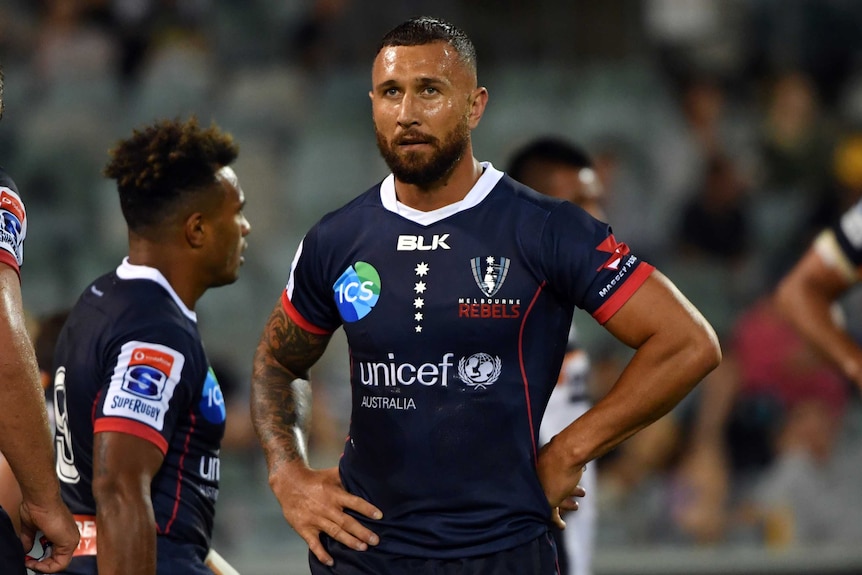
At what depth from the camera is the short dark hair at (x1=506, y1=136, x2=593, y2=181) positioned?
579cm

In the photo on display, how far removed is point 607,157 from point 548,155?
15.2 ft

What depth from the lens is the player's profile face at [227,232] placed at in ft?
14.5

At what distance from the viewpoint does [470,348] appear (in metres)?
3.53

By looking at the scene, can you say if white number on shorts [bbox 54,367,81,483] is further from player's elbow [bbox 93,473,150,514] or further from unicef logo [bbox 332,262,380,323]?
unicef logo [bbox 332,262,380,323]

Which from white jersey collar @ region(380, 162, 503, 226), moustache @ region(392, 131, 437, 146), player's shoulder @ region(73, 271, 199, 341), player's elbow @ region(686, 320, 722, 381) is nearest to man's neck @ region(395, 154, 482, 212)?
white jersey collar @ region(380, 162, 503, 226)

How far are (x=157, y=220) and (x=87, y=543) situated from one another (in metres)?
1.10

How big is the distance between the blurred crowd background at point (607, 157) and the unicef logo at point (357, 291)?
14.9ft

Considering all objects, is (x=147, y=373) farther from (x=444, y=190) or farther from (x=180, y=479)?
(x=444, y=190)

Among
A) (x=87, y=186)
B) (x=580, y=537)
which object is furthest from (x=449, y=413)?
(x=87, y=186)

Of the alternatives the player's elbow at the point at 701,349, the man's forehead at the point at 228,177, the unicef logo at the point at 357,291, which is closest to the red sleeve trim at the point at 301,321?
the unicef logo at the point at 357,291

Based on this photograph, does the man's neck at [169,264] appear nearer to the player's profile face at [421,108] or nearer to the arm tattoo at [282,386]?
the arm tattoo at [282,386]

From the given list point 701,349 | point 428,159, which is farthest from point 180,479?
point 701,349

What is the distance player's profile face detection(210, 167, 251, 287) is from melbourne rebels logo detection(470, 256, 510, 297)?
122cm

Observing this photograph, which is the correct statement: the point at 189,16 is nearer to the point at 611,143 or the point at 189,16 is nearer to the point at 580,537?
the point at 611,143
